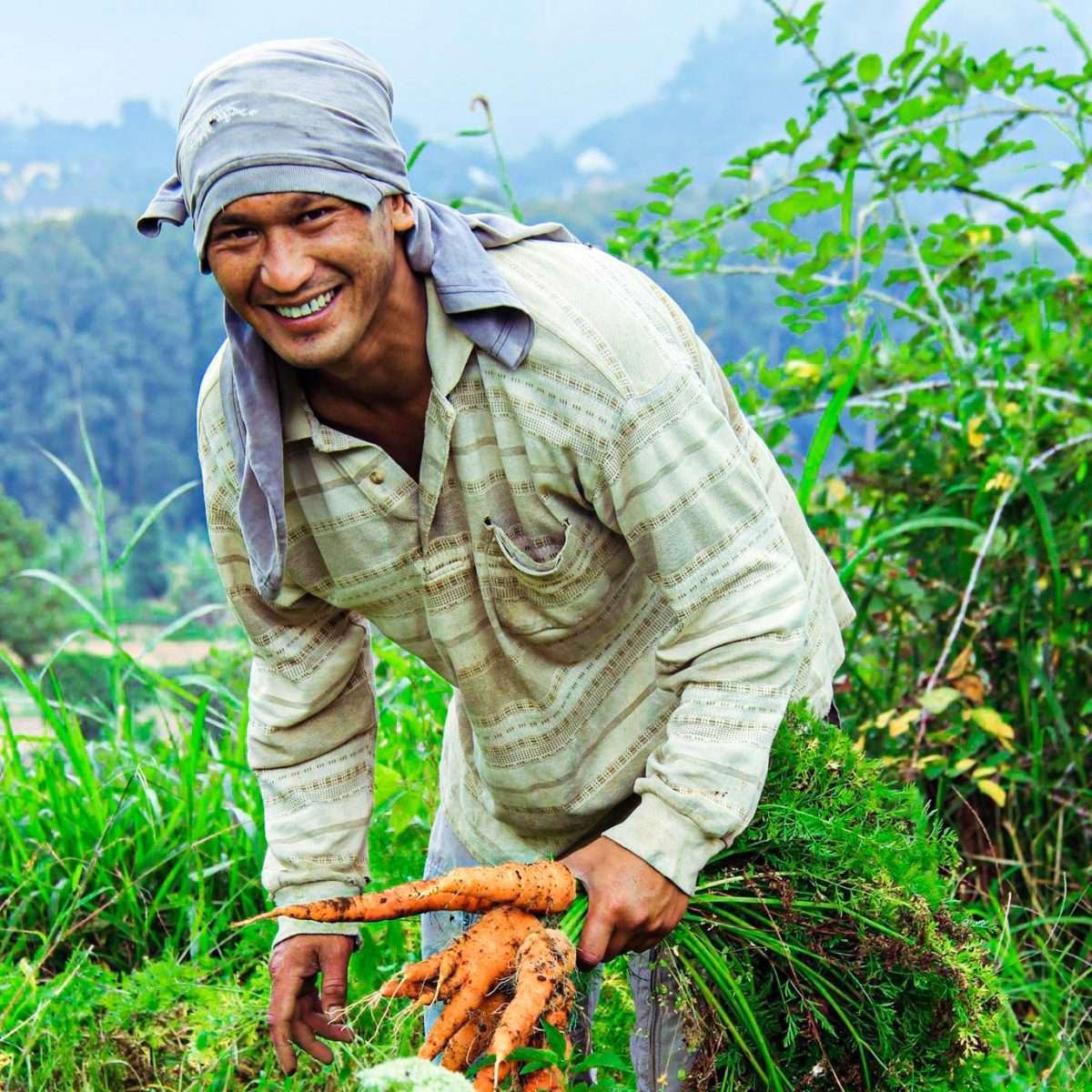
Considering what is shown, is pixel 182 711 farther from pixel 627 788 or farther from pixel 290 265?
pixel 290 265

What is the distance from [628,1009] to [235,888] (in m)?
1.07

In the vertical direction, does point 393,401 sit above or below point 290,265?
below

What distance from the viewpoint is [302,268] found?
1.70m

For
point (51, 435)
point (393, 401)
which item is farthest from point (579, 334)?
point (51, 435)

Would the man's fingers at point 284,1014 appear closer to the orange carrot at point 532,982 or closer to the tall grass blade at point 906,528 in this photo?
the orange carrot at point 532,982

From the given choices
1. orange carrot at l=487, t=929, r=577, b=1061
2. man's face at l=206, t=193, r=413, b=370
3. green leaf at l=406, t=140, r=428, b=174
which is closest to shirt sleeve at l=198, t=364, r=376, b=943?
man's face at l=206, t=193, r=413, b=370

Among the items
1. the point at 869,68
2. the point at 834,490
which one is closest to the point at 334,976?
the point at 834,490

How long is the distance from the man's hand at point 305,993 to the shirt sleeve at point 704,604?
66cm

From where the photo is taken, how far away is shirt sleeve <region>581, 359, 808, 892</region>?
68.2 inches

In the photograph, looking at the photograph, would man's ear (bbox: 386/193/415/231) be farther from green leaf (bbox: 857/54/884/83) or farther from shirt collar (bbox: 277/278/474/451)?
green leaf (bbox: 857/54/884/83)

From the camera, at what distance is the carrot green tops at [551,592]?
1.75 meters

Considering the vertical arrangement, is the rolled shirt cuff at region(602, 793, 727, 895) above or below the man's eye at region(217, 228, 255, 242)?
below

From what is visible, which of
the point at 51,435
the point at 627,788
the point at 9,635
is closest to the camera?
the point at 627,788

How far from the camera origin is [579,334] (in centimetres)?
177
